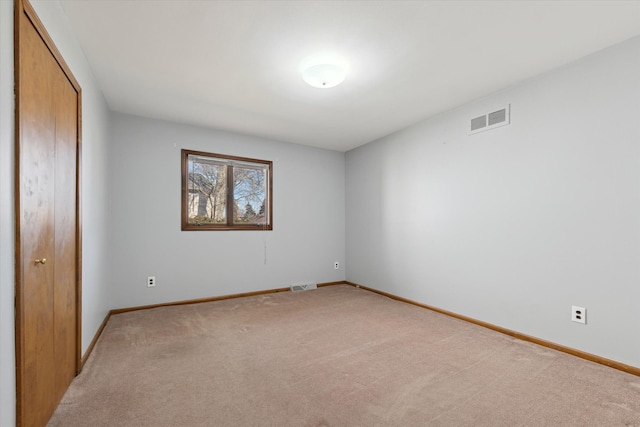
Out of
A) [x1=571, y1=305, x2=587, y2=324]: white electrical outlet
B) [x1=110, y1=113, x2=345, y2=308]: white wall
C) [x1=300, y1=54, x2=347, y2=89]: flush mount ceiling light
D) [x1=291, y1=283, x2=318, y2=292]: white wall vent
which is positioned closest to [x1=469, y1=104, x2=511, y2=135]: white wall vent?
[x1=300, y1=54, x2=347, y2=89]: flush mount ceiling light

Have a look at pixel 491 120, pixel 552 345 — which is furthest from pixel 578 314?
pixel 491 120

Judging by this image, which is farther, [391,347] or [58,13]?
[391,347]

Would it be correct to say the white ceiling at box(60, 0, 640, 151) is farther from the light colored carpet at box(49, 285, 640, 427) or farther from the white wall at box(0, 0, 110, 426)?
the light colored carpet at box(49, 285, 640, 427)

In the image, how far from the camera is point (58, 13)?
6.01 ft

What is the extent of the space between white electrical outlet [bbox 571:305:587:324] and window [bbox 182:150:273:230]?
3.65m

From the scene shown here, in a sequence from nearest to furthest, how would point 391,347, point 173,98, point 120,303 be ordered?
point 391,347 < point 173,98 < point 120,303

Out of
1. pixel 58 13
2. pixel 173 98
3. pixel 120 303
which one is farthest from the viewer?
pixel 120 303

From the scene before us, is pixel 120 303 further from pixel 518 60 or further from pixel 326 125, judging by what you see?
pixel 518 60

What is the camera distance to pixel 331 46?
2.26 meters

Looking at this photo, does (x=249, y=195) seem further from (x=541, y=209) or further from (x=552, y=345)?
(x=552, y=345)

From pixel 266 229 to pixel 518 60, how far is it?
3.61m

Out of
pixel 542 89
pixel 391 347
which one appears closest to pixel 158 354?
pixel 391 347

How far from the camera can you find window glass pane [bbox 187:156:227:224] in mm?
4113

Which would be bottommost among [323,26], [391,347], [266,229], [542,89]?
[391,347]
